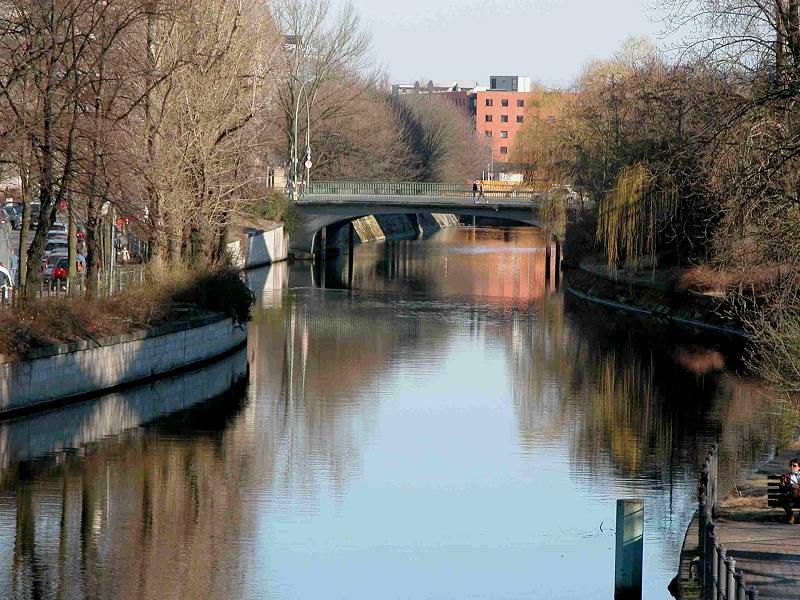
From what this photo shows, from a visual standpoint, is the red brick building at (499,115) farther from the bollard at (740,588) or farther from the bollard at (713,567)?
the bollard at (740,588)

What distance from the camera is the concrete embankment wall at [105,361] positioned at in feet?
81.0

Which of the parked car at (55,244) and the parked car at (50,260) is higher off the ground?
the parked car at (55,244)

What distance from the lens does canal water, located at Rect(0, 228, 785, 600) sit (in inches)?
645

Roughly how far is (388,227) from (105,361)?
7353 cm

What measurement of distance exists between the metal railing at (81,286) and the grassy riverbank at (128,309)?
257 millimetres

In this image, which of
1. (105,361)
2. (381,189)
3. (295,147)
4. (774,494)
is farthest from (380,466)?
(295,147)

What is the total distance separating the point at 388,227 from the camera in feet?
332

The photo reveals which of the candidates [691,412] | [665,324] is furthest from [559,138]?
[691,412]

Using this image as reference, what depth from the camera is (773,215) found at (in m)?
19.9

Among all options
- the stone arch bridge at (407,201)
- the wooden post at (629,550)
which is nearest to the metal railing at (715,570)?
the wooden post at (629,550)

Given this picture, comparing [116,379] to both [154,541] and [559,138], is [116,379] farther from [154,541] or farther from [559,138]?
[559,138]

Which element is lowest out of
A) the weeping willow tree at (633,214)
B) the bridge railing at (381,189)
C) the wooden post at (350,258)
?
the wooden post at (350,258)

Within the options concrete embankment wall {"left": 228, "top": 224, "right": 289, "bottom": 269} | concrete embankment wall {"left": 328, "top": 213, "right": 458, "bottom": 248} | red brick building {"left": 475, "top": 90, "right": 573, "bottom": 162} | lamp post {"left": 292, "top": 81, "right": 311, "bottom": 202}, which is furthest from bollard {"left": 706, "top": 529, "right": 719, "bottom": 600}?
red brick building {"left": 475, "top": 90, "right": 573, "bottom": 162}

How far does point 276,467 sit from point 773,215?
8.50 meters
